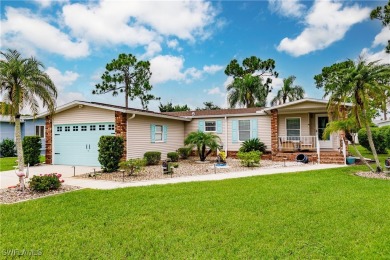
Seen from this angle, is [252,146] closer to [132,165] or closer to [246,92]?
[132,165]

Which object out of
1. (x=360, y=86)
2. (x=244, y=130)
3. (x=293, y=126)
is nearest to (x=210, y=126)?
(x=244, y=130)

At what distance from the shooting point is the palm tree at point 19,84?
7.50 metres

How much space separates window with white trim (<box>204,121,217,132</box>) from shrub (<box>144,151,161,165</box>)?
5078mm

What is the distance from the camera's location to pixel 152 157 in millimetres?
14734

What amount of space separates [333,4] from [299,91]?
17.3 m

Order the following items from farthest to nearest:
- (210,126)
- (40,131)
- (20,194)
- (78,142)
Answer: (40,131)
(210,126)
(78,142)
(20,194)

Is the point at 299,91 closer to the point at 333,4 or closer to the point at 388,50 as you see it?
the point at 388,50

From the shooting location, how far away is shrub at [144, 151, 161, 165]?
14586 mm

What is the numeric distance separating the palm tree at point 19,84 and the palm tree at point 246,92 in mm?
23417

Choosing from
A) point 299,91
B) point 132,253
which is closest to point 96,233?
point 132,253

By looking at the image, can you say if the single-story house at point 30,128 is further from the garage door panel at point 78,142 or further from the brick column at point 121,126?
the brick column at point 121,126

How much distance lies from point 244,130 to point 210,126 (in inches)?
98.4

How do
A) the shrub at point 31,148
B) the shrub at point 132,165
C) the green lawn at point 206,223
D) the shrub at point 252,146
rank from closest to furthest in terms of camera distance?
1. the green lawn at point 206,223
2. the shrub at point 132,165
3. the shrub at point 31,148
4. the shrub at point 252,146

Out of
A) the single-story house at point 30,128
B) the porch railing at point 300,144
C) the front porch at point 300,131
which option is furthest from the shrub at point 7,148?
the porch railing at point 300,144
